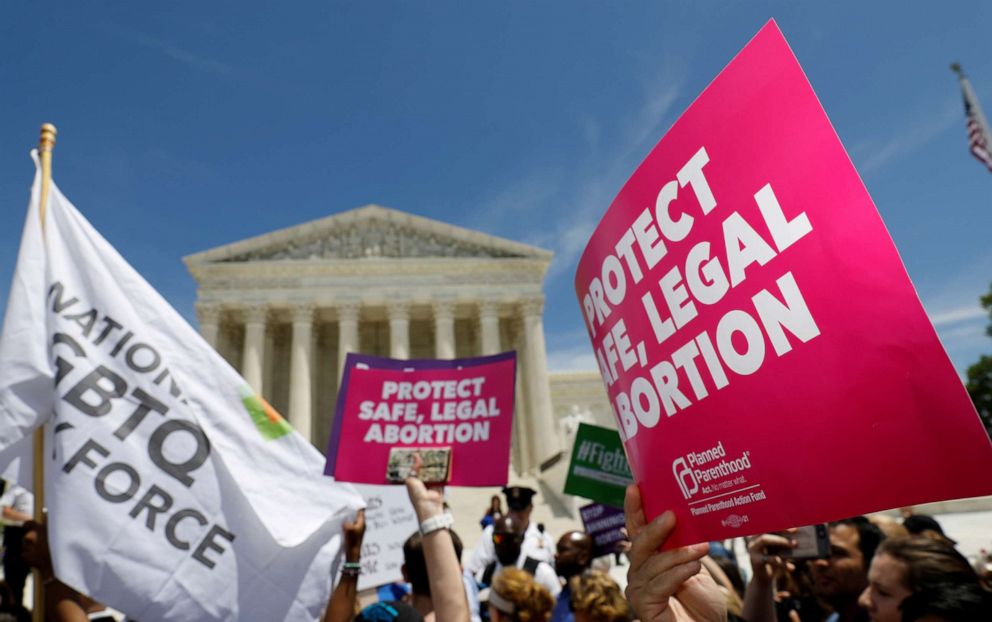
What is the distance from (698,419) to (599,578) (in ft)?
8.55

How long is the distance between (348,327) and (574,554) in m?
31.5

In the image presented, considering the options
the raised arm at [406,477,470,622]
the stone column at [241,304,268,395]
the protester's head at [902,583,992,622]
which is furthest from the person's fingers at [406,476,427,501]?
the stone column at [241,304,268,395]

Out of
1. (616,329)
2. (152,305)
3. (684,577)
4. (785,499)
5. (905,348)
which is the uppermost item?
(152,305)

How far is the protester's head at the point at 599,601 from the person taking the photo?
12.3ft

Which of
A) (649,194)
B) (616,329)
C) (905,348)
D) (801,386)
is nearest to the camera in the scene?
(905,348)

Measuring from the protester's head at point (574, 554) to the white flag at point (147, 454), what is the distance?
7.86 feet

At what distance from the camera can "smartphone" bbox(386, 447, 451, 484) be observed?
15.1ft

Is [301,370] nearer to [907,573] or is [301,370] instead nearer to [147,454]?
[147,454]

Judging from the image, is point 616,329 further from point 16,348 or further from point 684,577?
point 16,348

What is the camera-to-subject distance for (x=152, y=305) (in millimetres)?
3844

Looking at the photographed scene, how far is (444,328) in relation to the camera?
36.1 metres

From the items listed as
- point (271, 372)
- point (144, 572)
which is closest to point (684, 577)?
point (144, 572)

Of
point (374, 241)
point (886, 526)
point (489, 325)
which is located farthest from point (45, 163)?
point (374, 241)

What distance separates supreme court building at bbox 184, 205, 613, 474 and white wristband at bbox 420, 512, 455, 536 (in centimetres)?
3159
